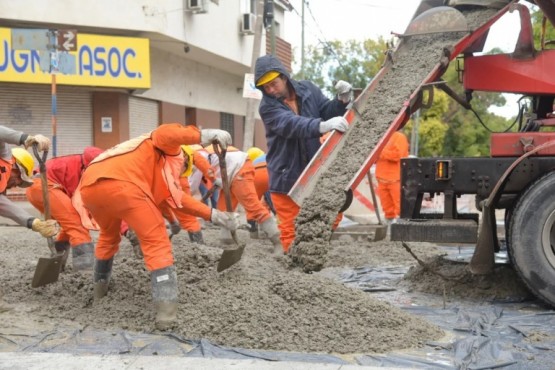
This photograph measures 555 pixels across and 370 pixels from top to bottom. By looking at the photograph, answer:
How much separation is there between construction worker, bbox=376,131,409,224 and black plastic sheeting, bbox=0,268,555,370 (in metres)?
5.17

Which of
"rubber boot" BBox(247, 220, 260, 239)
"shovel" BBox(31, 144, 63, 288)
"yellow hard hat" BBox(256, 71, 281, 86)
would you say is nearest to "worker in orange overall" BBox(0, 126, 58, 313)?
"shovel" BBox(31, 144, 63, 288)

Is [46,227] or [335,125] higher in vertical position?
[335,125]

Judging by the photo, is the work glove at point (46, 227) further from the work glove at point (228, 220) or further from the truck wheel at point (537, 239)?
the truck wheel at point (537, 239)

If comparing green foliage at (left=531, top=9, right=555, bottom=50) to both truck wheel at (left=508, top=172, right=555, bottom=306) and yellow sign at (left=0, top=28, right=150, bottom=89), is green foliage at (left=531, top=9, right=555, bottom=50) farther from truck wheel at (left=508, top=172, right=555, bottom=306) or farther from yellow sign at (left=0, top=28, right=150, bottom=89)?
yellow sign at (left=0, top=28, right=150, bottom=89)

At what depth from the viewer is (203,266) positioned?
557 cm

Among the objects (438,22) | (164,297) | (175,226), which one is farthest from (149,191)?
(175,226)

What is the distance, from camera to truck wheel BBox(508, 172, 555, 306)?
199 inches

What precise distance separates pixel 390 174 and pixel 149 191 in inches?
239

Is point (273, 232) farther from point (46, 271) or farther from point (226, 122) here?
point (226, 122)

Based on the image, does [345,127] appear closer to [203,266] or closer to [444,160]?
[444,160]

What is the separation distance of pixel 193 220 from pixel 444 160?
3.51 m

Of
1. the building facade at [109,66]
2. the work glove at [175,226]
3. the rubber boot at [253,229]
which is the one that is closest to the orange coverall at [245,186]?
the work glove at [175,226]

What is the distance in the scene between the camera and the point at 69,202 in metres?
6.43

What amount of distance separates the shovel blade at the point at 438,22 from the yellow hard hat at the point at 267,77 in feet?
3.85
